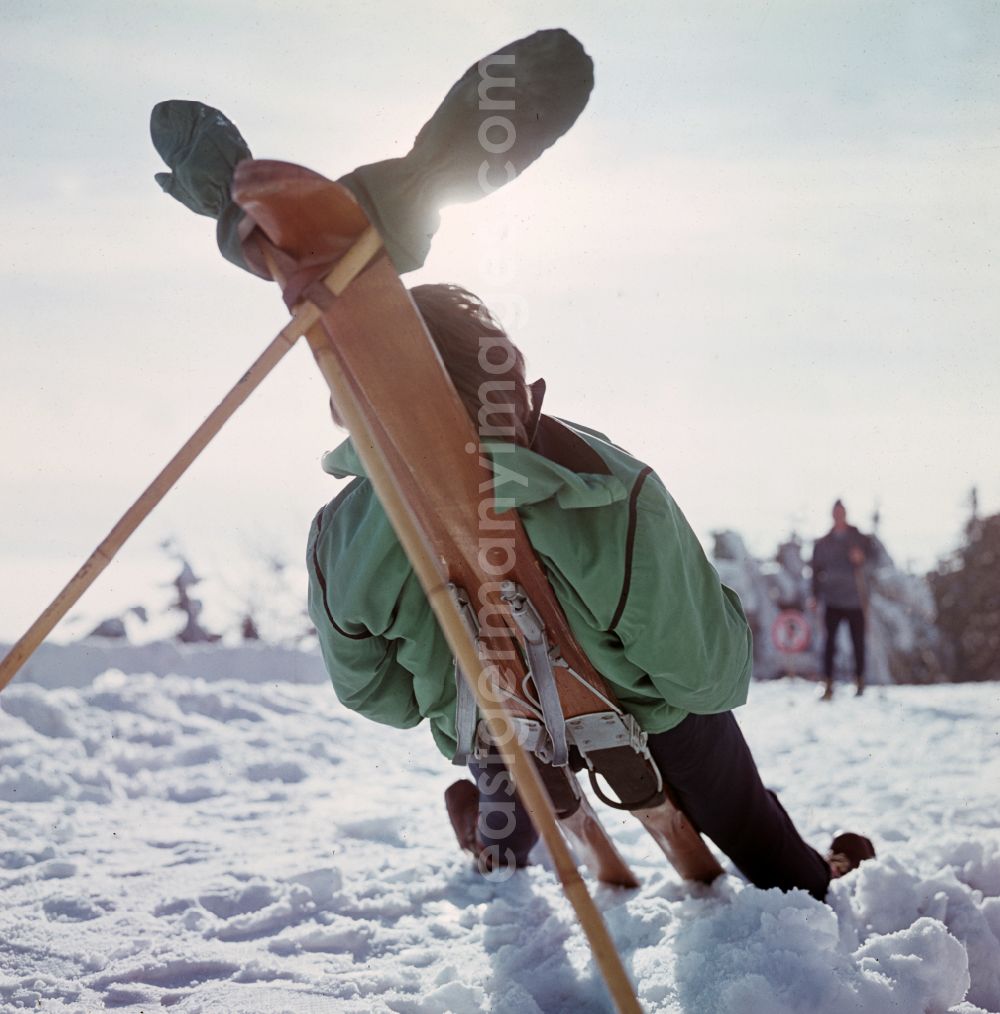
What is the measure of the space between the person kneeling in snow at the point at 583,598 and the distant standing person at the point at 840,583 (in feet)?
19.3

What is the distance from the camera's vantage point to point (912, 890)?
7.44 feet

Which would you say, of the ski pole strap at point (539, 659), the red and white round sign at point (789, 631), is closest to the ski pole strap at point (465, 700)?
the ski pole strap at point (539, 659)

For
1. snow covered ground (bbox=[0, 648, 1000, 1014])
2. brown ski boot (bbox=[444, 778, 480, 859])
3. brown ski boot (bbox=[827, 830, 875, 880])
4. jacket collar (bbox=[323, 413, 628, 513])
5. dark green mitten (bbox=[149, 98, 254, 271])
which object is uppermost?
dark green mitten (bbox=[149, 98, 254, 271])

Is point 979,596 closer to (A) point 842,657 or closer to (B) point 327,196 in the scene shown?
(A) point 842,657

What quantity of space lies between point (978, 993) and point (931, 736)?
A: 3.61m

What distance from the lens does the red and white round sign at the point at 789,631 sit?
1452cm

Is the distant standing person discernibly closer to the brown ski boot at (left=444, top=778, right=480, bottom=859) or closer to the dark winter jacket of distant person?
the dark winter jacket of distant person

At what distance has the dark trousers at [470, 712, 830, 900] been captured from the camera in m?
2.03

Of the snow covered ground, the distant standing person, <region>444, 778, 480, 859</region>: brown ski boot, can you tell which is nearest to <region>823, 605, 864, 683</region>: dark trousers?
the distant standing person

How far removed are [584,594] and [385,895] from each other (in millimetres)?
1543

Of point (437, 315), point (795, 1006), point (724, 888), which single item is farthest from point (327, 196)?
point (724, 888)

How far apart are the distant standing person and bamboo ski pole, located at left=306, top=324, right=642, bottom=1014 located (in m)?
6.72

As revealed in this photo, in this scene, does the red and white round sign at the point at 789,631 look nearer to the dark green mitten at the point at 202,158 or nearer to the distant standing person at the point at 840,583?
the distant standing person at the point at 840,583

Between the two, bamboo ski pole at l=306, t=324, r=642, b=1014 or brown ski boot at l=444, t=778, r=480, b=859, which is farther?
brown ski boot at l=444, t=778, r=480, b=859
